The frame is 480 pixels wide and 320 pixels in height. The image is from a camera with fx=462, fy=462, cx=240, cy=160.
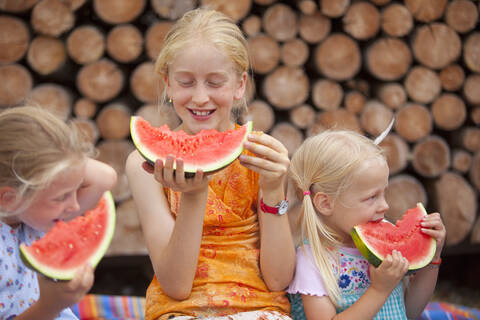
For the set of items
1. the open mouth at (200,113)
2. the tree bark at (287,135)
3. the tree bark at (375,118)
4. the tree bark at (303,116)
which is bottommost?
the tree bark at (287,135)

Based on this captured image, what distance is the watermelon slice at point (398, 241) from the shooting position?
55.4 inches

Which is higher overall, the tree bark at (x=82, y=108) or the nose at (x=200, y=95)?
the nose at (x=200, y=95)

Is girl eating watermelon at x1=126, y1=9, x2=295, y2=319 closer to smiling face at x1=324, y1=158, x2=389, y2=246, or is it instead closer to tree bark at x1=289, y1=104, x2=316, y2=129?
smiling face at x1=324, y1=158, x2=389, y2=246

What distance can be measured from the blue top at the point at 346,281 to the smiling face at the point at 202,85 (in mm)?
557

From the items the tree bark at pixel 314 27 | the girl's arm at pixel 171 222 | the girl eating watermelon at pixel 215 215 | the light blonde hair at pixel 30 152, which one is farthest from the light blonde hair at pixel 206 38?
the tree bark at pixel 314 27

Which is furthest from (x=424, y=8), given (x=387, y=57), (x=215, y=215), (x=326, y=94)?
(x=215, y=215)

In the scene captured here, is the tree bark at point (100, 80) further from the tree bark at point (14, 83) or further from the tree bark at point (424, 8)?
the tree bark at point (424, 8)

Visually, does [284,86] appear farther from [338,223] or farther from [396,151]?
[338,223]

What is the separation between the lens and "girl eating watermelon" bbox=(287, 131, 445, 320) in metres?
1.48

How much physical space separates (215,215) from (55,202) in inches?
20.3

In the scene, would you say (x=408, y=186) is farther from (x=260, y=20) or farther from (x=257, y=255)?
(x=257, y=255)

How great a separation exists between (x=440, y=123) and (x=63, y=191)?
247 cm

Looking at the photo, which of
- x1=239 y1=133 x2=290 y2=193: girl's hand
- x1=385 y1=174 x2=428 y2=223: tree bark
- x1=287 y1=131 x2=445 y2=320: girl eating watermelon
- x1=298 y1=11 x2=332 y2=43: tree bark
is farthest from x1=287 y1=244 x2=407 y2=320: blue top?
x1=298 y1=11 x2=332 y2=43: tree bark

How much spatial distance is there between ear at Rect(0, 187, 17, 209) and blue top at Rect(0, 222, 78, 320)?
13 centimetres
